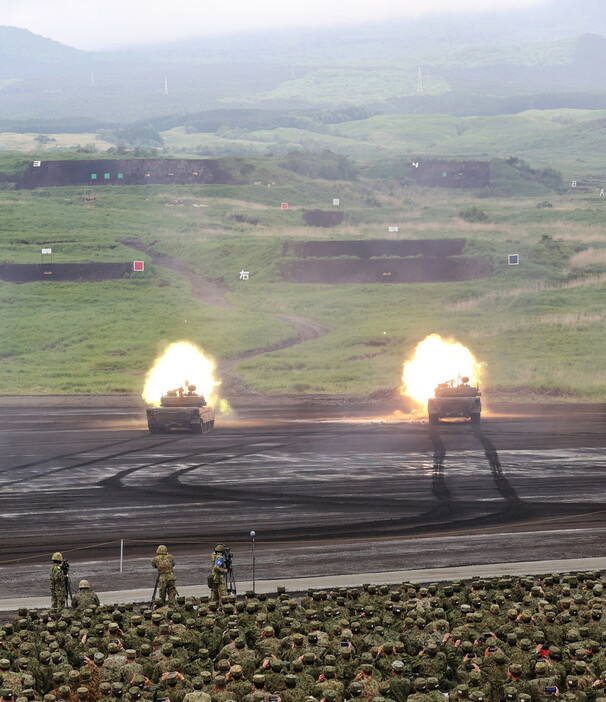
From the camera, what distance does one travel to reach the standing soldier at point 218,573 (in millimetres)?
21516

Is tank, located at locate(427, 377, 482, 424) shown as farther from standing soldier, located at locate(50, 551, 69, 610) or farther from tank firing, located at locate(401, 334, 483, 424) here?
standing soldier, located at locate(50, 551, 69, 610)

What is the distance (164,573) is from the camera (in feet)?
70.9

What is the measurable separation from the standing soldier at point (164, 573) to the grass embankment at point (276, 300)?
3862 centimetres

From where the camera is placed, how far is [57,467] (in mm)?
37281

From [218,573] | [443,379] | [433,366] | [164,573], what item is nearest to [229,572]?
[218,573]

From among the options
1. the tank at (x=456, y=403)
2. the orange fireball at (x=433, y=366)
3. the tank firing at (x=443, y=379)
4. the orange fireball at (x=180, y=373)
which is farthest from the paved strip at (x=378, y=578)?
the orange fireball at (x=180, y=373)

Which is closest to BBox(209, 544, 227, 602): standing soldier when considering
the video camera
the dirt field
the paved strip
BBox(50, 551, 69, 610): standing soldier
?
the video camera

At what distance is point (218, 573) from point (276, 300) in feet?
225

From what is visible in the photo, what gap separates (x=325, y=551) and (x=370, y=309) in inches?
2276

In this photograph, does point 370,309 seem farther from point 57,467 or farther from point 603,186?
point 603,186

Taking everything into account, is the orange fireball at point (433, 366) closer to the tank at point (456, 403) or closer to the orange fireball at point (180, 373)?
the tank at point (456, 403)

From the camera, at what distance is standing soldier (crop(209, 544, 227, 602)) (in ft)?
70.6

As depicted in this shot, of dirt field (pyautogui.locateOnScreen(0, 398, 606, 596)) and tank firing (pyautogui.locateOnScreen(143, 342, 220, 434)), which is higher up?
tank firing (pyautogui.locateOnScreen(143, 342, 220, 434))

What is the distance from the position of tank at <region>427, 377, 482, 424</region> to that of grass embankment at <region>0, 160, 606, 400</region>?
39.0 feet
